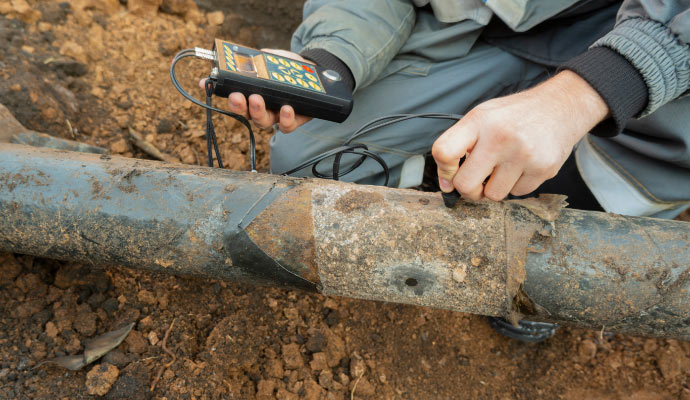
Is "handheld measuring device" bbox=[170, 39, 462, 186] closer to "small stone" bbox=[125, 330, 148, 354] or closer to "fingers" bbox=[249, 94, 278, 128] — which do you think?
"fingers" bbox=[249, 94, 278, 128]

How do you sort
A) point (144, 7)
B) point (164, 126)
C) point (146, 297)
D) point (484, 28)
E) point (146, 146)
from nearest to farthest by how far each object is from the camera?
point (146, 297)
point (484, 28)
point (146, 146)
point (164, 126)
point (144, 7)

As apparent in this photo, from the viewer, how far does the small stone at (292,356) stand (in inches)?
55.4

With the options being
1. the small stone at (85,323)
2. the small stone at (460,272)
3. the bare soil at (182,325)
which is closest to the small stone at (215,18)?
the bare soil at (182,325)

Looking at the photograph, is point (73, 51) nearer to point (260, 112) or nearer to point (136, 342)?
point (260, 112)

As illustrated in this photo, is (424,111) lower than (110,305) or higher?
higher

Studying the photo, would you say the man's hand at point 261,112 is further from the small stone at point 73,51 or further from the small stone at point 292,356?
the small stone at point 73,51

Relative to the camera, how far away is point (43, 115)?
1.75 metres

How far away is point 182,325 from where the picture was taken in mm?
1392

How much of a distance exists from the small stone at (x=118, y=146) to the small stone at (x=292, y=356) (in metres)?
1.05

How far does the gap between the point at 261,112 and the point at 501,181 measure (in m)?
0.67

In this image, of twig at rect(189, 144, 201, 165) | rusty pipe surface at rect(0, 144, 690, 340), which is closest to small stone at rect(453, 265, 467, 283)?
rusty pipe surface at rect(0, 144, 690, 340)

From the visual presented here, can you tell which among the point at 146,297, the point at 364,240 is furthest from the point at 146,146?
the point at 364,240

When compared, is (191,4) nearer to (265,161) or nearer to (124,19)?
(124,19)

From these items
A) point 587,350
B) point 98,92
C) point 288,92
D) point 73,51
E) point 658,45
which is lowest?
point 587,350
